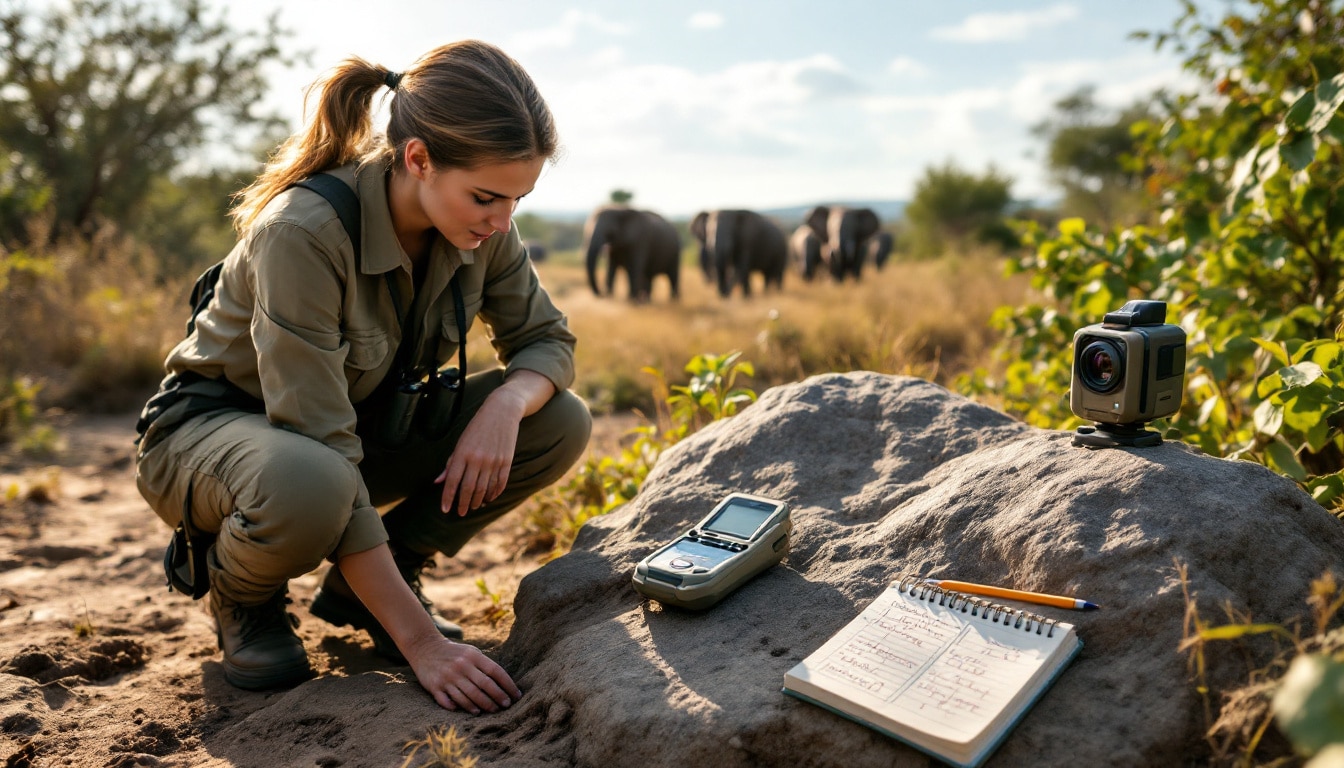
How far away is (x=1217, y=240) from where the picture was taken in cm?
386

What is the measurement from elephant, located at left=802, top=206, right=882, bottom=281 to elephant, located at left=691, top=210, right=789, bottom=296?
1.58 metres

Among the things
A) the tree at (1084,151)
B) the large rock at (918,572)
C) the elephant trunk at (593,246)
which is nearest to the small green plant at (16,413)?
the large rock at (918,572)

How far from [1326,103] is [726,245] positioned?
1471cm

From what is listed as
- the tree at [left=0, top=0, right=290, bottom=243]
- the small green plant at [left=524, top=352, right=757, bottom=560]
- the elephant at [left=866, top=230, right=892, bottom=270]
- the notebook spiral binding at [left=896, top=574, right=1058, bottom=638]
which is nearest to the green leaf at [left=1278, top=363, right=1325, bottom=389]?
the notebook spiral binding at [left=896, top=574, right=1058, bottom=638]

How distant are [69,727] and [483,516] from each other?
1.22 m

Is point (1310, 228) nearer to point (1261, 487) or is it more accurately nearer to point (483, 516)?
point (1261, 487)

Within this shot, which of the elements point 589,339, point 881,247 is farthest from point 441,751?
point 881,247

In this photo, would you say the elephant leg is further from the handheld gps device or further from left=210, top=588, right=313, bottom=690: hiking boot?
the handheld gps device

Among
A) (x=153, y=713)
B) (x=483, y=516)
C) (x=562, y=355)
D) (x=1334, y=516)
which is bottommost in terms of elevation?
(x=153, y=713)

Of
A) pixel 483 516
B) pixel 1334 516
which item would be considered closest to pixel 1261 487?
pixel 1334 516

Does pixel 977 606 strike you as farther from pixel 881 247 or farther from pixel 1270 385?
pixel 881 247

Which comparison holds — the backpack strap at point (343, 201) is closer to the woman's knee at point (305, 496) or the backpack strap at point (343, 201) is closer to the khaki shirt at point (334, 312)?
the khaki shirt at point (334, 312)

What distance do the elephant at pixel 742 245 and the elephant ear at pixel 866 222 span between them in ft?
7.04

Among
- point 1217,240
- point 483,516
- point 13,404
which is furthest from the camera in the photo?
point 13,404
